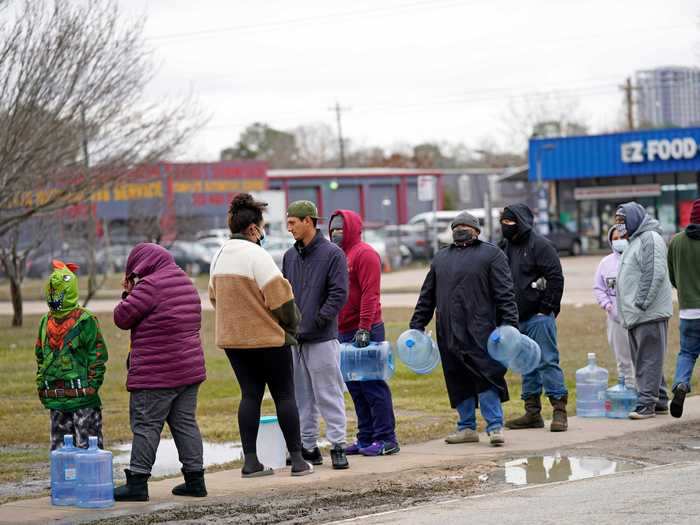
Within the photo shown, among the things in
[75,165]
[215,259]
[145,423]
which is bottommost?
[145,423]

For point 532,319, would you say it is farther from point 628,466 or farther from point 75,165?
point 75,165

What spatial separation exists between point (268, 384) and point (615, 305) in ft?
16.8

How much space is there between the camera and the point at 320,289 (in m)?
10.1

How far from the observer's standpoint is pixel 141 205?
45.3 meters

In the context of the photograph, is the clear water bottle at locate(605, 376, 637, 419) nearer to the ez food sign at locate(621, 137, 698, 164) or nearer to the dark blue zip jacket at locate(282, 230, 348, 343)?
the dark blue zip jacket at locate(282, 230, 348, 343)

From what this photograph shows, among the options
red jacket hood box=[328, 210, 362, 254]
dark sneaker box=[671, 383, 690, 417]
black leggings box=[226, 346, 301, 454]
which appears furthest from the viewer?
dark sneaker box=[671, 383, 690, 417]

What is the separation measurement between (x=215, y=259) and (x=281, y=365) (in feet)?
3.00

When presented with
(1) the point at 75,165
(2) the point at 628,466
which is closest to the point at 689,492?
(2) the point at 628,466

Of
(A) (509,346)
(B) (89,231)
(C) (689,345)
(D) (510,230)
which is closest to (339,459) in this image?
(A) (509,346)

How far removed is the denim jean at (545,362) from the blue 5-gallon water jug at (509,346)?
761 mm

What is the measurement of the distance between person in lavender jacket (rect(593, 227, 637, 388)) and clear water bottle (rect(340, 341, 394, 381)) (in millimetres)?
3572

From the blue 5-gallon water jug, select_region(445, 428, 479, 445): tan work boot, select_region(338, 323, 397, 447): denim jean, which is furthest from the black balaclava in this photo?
select_region(445, 428, 479, 445): tan work boot

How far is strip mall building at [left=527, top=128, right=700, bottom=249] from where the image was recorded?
5725cm

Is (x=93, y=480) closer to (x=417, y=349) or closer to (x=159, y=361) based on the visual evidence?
(x=159, y=361)
